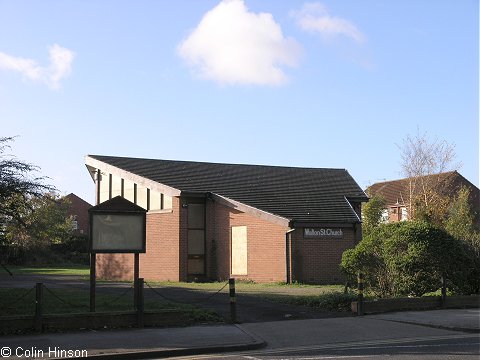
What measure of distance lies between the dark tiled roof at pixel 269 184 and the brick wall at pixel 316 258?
0.96 metres

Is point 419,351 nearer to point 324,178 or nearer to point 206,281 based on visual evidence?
point 206,281

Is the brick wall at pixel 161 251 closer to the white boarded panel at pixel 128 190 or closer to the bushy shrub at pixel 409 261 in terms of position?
the white boarded panel at pixel 128 190

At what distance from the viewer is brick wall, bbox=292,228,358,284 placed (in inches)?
1045

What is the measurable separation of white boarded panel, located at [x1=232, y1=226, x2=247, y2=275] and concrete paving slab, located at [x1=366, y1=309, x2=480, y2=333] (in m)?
12.9

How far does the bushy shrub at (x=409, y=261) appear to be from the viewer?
17.6 m

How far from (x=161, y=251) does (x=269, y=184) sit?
6.70m

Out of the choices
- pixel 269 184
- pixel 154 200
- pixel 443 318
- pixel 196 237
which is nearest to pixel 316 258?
pixel 269 184

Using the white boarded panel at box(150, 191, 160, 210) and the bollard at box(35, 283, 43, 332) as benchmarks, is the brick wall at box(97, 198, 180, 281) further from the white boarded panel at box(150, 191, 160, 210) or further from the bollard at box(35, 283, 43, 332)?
the bollard at box(35, 283, 43, 332)

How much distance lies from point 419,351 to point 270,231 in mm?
16934

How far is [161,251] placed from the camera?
2938 cm

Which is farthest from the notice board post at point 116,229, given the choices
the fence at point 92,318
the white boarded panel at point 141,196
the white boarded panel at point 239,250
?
the white boarded panel at point 141,196

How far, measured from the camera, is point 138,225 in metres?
14.3

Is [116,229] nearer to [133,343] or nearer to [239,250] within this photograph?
[133,343]

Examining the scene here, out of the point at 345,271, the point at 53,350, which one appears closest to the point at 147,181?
the point at 345,271
